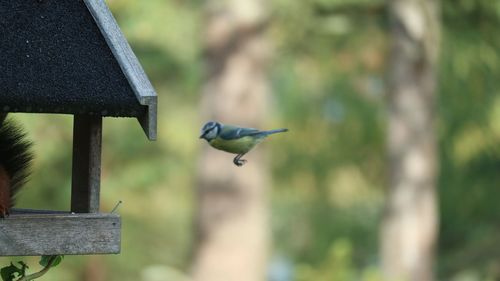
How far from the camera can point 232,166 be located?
31.9ft

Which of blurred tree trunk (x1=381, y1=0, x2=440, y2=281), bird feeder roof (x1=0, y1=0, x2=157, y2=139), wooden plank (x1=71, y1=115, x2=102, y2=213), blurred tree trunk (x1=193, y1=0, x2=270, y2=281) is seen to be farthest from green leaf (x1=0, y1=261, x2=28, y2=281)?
blurred tree trunk (x1=381, y1=0, x2=440, y2=281)

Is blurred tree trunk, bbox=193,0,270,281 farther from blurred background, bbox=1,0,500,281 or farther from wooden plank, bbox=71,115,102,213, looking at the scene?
wooden plank, bbox=71,115,102,213

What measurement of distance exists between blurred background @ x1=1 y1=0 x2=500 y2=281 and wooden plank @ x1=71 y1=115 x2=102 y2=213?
303 inches

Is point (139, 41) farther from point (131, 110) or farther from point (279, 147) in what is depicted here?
point (131, 110)

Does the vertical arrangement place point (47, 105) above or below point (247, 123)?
below

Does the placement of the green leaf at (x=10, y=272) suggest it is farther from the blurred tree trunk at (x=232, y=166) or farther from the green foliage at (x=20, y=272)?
the blurred tree trunk at (x=232, y=166)

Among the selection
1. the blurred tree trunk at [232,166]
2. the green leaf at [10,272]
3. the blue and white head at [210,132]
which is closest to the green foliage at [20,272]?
the green leaf at [10,272]

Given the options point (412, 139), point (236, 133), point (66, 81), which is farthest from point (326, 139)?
point (66, 81)

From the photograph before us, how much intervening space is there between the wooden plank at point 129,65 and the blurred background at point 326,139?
26.1 ft

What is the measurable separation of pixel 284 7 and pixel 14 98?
972 cm

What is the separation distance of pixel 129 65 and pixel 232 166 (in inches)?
263

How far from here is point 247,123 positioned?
9.67 metres

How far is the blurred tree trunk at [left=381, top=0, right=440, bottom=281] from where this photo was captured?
36.9 ft

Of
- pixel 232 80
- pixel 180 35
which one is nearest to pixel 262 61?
pixel 232 80
